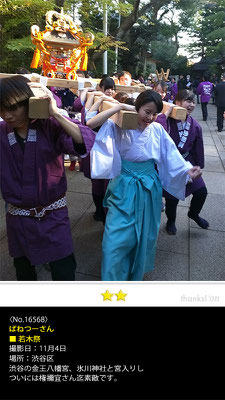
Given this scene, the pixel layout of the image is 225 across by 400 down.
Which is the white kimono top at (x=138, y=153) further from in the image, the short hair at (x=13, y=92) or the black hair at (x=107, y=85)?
the black hair at (x=107, y=85)

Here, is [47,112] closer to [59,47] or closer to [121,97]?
[121,97]

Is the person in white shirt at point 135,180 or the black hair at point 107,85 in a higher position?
the black hair at point 107,85

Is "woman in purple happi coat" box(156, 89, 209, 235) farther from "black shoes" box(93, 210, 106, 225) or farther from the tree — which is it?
the tree

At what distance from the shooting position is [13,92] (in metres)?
1.37


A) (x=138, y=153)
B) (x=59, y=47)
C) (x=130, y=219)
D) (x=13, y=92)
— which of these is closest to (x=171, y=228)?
(x=130, y=219)

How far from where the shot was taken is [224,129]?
31.0ft

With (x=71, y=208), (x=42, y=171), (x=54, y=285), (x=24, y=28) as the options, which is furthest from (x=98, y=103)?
(x=24, y=28)

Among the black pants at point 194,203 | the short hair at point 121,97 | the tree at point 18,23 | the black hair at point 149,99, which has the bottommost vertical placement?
the black pants at point 194,203

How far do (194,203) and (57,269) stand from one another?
1.86 metres

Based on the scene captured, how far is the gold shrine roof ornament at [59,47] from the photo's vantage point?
3.64 m

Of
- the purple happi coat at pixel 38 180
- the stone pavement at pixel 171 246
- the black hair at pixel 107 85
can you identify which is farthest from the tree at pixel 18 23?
the purple happi coat at pixel 38 180

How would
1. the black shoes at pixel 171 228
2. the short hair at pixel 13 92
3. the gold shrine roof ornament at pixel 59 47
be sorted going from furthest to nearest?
the gold shrine roof ornament at pixel 59 47, the black shoes at pixel 171 228, the short hair at pixel 13 92

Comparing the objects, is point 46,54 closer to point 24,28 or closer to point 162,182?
point 162,182

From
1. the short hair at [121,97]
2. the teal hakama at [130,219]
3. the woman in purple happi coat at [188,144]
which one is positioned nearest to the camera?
the teal hakama at [130,219]
